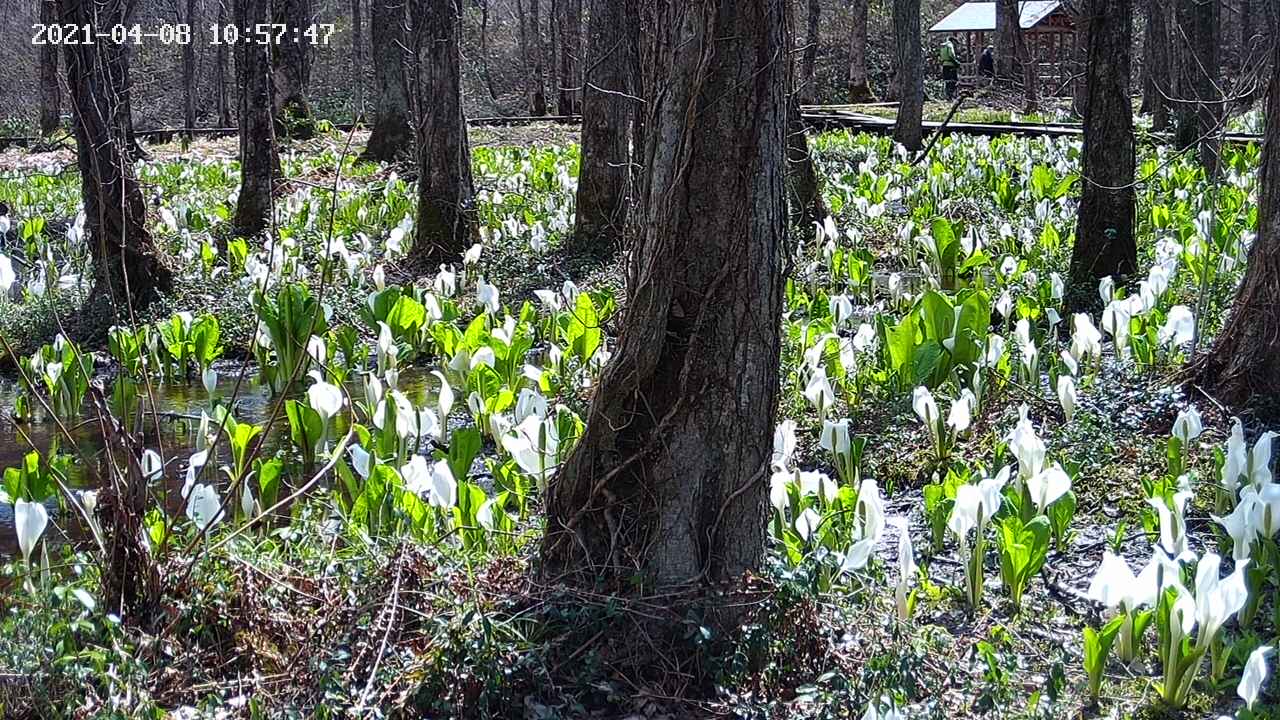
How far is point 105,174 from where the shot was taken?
7.81m

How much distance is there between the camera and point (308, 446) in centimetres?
516

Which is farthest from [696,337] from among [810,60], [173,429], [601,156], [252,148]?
[810,60]

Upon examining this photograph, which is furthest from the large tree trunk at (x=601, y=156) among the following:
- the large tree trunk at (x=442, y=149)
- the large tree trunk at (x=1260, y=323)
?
the large tree trunk at (x=1260, y=323)

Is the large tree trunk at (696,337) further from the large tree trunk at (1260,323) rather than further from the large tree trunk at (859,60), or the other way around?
the large tree trunk at (859,60)

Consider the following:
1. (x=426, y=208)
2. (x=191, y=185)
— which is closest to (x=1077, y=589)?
(x=426, y=208)

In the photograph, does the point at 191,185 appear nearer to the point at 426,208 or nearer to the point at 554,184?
the point at 554,184

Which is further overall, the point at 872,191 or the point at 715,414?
Answer: the point at 872,191

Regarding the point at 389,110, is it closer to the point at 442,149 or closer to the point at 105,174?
the point at 442,149

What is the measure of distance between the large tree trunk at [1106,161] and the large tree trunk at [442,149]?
455cm

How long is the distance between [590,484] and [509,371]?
2.57 m

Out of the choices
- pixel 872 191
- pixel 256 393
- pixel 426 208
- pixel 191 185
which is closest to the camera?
pixel 256 393

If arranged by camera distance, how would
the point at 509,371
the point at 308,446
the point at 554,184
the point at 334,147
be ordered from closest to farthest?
1. the point at 308,446
2. the point at 509,371
3. the point at 554,184
4. the point at 334,147

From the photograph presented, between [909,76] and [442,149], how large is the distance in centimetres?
861

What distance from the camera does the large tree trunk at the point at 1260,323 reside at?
5.19 metres
